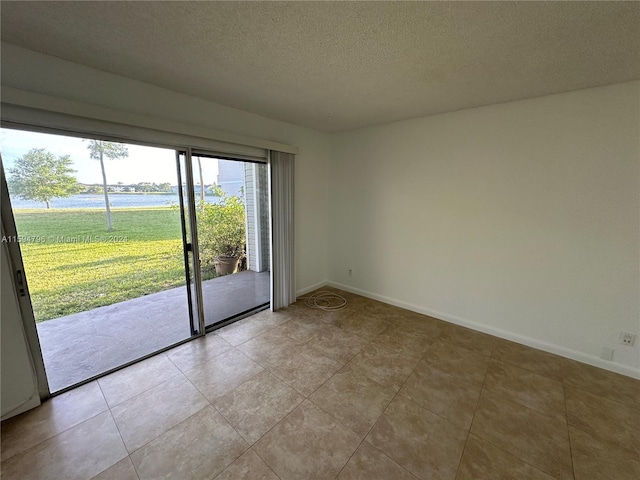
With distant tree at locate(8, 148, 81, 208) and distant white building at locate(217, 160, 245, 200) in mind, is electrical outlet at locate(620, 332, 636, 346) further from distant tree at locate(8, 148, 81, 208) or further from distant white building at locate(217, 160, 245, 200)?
distant tree at locate(8, 148, 81, 208)

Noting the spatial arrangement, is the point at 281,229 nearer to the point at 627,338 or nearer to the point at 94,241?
the point at 94,241

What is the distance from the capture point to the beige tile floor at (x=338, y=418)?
145 centimetres

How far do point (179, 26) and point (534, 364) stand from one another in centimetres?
379

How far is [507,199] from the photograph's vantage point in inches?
103

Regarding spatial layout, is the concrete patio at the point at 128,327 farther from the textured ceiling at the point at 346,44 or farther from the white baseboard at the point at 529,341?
the textured ceiling at the point at 346,44

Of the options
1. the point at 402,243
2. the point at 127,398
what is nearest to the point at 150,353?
the point at 127,398

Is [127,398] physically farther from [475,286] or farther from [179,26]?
[475,286]

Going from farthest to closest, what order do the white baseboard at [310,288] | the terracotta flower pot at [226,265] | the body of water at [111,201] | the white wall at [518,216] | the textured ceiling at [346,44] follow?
the white baseboard at [310,288] → the terracotta flower pot at [226,265] → the white wall at [518,216] → the body of water at [111,201] → the textured ceiling at [346,44]

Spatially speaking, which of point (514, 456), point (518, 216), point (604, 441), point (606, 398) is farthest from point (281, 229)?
point (606, 398)

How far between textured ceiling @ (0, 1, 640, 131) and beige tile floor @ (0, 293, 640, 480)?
247cm

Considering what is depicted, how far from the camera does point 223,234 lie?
9.91ft

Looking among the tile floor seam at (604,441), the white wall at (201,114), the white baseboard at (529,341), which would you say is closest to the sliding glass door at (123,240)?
the white wall at (201,114)

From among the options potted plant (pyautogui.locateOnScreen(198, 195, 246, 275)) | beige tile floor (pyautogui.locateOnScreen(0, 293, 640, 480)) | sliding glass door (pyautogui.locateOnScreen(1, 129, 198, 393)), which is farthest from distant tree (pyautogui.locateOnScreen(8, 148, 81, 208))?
beige tile floor (pyautogui.locateOnScreen(0, 293, 640, 480))

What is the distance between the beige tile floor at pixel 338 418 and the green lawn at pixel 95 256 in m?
0.80
